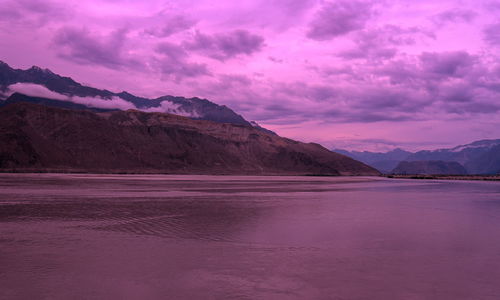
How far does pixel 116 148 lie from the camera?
152375 mm

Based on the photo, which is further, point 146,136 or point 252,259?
point 146,136

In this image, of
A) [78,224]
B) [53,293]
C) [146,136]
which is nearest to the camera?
[53,293]

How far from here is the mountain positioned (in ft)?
424

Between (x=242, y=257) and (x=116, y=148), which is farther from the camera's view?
(x=116, y=148)

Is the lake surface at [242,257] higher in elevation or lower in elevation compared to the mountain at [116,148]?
lower

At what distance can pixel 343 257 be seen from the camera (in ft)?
47.1

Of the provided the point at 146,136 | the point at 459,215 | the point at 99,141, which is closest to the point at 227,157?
the point at 146,136

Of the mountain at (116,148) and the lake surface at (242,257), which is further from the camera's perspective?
the mountain at (116,148)

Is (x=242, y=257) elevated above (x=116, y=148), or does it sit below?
below

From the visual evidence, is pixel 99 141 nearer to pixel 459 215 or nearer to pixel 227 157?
pixel 227 157

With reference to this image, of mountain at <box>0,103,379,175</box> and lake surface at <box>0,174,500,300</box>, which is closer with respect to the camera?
lake surface at <box>0,174,500,300</box>

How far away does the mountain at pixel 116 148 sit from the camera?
129 metres

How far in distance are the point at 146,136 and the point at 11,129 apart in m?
52.7

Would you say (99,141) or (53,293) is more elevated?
(99,141)
